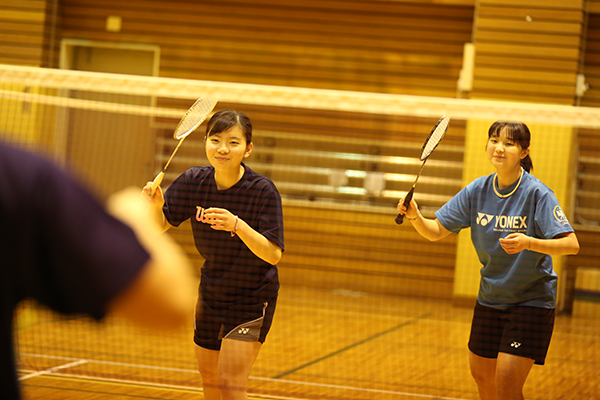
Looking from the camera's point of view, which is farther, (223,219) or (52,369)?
(52,369)

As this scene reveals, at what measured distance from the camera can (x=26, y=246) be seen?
0.75m

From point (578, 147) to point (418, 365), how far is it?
481 cm

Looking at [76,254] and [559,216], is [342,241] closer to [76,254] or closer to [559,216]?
[559,216]

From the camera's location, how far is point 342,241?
927 centimetres

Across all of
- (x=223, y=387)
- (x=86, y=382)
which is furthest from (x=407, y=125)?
(x=223, y=387)

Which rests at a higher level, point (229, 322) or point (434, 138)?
point (434, 138)

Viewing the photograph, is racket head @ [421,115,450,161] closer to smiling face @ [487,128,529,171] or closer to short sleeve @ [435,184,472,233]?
short sleeve @ [435,184,472,233]

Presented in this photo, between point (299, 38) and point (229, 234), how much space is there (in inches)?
281

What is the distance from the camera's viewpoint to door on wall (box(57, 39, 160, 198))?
8.28 metres

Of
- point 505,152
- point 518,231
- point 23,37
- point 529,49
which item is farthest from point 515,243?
point 23,37

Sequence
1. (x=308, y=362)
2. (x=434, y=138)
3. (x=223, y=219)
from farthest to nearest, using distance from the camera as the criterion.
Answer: (x=308, y=362) → (x=434, y=138) → (x=223, y=219)

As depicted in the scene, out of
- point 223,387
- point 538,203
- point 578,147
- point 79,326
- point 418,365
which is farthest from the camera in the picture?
point 578,147

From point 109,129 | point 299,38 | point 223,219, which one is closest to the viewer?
point 223,219

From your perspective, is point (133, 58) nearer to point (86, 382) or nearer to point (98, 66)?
point (98, 66)
